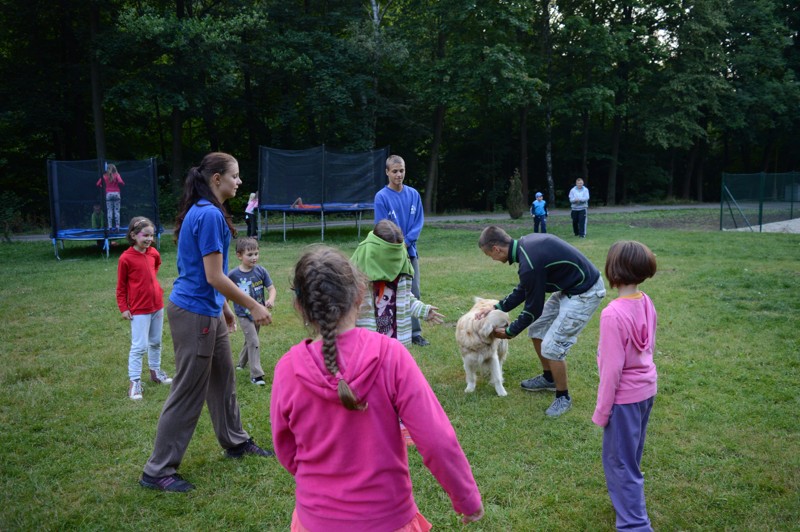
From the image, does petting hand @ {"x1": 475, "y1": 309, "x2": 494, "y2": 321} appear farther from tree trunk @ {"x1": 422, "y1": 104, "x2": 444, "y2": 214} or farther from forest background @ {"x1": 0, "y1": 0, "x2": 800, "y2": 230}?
tree trunk @ {"x1": 422, "y1": 104, "x2": 444, "y2": 214}

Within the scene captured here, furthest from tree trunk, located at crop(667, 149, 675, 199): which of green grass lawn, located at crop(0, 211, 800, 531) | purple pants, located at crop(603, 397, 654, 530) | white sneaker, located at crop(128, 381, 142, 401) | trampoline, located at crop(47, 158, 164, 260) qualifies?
purple pants, located at crop(603, 397, 654, 530)

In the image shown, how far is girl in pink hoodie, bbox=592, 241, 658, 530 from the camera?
304 centimetres

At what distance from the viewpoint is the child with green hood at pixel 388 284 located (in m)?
4.56

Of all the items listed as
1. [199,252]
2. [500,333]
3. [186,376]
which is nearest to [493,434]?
[500,333]

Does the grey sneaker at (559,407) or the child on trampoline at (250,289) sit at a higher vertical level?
the child on trampoline at (250,289)

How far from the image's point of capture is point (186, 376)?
356 centimetres

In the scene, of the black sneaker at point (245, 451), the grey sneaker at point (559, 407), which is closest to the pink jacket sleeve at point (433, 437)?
the black sneaker at point (245, 451)

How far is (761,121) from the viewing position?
35.5 meters

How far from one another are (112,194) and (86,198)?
710mm

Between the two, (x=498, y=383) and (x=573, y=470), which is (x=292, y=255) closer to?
(x=498, y=383)

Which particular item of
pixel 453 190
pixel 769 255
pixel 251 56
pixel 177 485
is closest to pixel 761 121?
pixel 453 190

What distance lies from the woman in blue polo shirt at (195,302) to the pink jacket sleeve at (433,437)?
183 cm

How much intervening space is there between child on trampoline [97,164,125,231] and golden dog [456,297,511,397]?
13.3 meters

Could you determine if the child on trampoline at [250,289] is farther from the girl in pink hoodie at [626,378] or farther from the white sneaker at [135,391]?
the girl in pink hoodie at [626,378]
